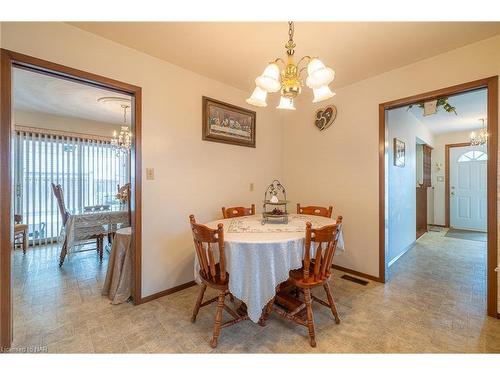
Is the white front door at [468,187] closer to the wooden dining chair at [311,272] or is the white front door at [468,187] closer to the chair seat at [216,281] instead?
the wooden dining chair at [311,272]

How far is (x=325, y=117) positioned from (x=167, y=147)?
2090 millimetres

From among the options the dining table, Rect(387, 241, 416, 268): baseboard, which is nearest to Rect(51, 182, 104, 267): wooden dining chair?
the dining table

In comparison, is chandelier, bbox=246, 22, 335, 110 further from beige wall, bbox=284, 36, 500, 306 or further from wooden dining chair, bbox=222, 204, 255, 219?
beige wall, bbox=284, 36, 500, 306

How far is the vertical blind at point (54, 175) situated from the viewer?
12.7ft

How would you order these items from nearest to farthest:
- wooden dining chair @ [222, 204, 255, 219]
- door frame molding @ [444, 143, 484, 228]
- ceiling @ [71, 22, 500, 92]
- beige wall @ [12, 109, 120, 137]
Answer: ceiling @ [71, 22, 500, 92], wooden dining chair @ [222, 204, 255, 219], beige wall @ [12, 109, 120, 137], door frame molding @ [444, 143, 484, 228]

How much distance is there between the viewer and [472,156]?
5277 mm

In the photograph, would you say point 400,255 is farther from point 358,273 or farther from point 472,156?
point 472,156

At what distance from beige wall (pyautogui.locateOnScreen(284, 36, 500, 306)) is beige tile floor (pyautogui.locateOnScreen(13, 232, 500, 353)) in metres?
0.64

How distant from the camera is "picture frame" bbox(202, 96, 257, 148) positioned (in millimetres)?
2582

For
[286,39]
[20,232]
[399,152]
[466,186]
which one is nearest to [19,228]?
[20,232]

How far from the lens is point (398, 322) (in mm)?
1788

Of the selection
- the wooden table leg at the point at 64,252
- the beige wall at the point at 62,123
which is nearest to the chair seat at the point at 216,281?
the wooden table leg at the point at 64,252
